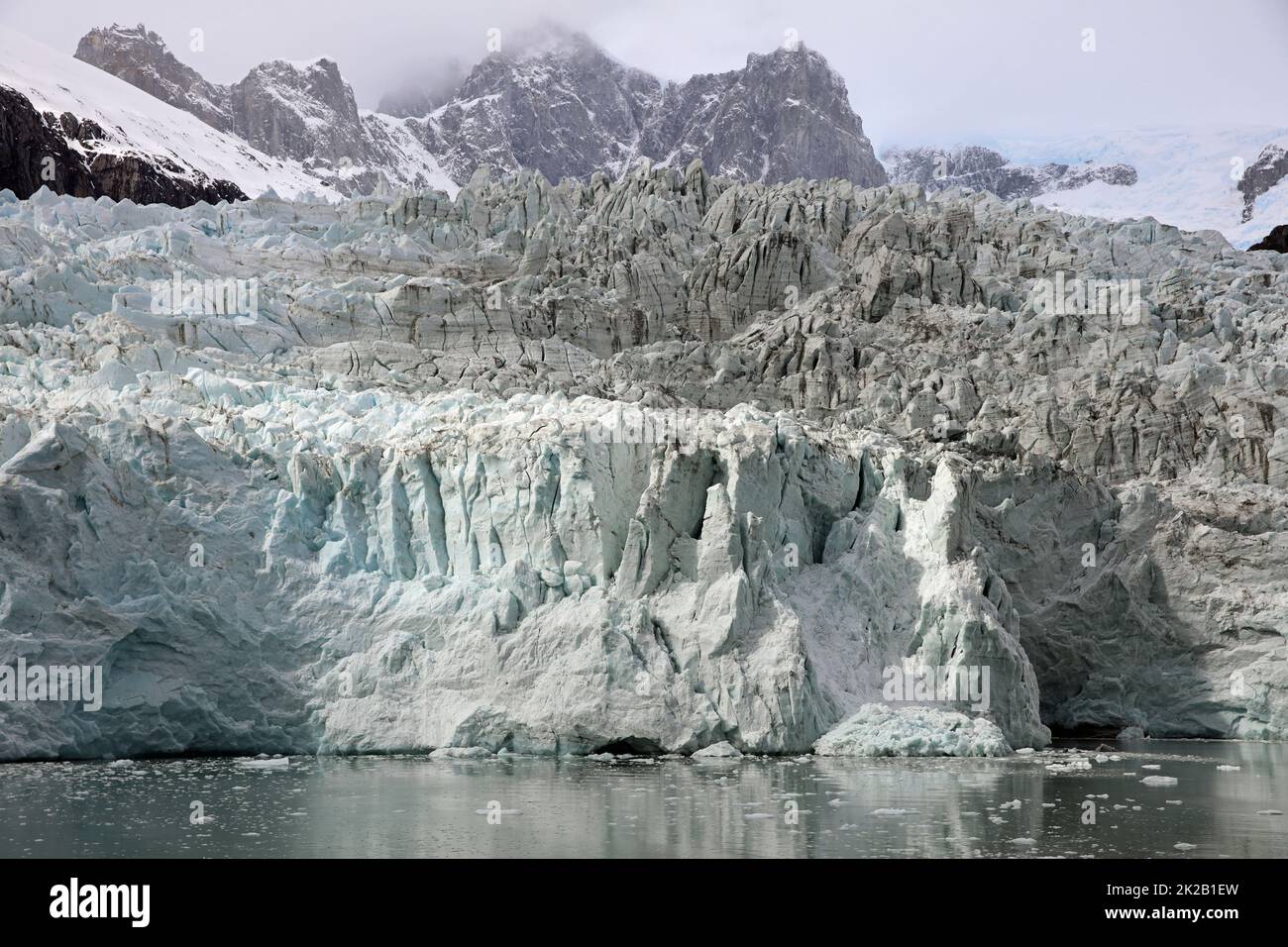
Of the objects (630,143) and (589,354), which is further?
(630,143)

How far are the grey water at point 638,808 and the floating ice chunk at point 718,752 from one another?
0.92 feet

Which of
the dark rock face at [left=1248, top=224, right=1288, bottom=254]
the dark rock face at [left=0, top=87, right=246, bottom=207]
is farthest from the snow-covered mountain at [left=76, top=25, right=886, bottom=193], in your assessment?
the dark rock face at [left=1248, top=224, right=1288, bottom=254]

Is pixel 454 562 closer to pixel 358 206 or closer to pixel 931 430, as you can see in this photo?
pixel 931 430

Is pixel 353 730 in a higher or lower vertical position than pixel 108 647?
lower

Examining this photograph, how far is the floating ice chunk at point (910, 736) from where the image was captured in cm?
2173

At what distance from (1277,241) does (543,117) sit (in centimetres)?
5483

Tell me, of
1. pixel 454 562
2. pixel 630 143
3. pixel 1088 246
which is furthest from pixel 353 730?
pixel 630 143

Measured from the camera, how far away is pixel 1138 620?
28031 mm

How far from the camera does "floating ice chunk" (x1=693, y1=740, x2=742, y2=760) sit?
20.9 m

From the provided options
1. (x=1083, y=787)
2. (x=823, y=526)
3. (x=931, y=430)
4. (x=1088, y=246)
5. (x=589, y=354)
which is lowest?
(x=1083, y=787)

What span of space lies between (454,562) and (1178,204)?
60054 millimetres

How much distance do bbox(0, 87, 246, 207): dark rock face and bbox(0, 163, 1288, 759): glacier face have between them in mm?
18809

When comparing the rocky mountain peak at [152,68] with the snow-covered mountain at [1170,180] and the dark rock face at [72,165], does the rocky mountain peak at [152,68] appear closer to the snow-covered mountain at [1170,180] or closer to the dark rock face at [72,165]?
the dark rock face at [72,165]

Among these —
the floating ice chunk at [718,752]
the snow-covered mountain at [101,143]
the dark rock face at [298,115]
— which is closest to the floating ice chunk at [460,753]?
the floating ice chunk at [718,752]
